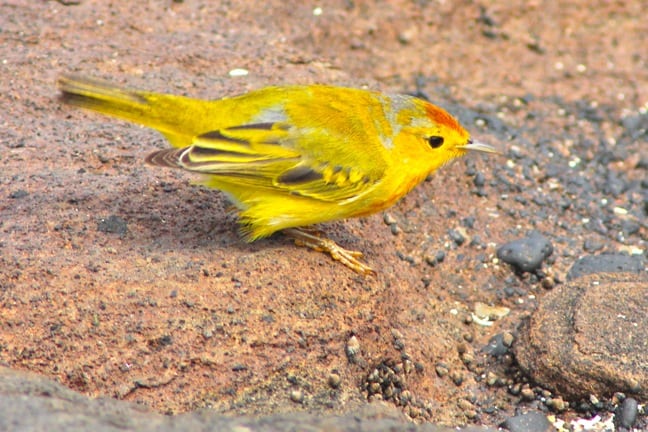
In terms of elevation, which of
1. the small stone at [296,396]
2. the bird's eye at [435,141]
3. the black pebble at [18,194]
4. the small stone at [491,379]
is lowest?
the small stone at [491,379]

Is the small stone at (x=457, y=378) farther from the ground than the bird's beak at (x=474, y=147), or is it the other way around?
the bird's beak at (x=474, y=147)

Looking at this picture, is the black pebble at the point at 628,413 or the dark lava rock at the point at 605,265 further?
the dark lava rock at the point at 605,265

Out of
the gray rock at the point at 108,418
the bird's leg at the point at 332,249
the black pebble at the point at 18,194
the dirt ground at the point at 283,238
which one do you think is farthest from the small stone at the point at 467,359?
the black pebble at the point at 18,194

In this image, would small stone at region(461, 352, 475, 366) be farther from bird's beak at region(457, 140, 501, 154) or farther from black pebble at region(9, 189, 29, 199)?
black pebble at region(9, 189, 29, 199)

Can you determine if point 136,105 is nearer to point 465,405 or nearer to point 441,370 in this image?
point 441,370

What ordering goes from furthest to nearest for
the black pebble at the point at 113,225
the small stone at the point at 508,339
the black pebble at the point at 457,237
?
1. the black pebble at the point at 457,237
2. the small stone at the point at 508,339
3. the black pebble at the point at 113,225

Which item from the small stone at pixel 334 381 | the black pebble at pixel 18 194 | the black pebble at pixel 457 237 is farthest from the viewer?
the black pebble at pixel 457 237

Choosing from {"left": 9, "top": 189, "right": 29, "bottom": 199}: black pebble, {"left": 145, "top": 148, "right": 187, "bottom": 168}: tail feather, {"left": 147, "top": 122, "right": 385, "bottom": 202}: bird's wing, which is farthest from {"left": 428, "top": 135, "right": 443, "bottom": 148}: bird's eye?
{"left": 9, "top": 189, "right": 29, "bottom": 199}: black pebble

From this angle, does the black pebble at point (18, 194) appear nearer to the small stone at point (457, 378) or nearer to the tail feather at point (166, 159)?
the tail feather at point (166, 159)
